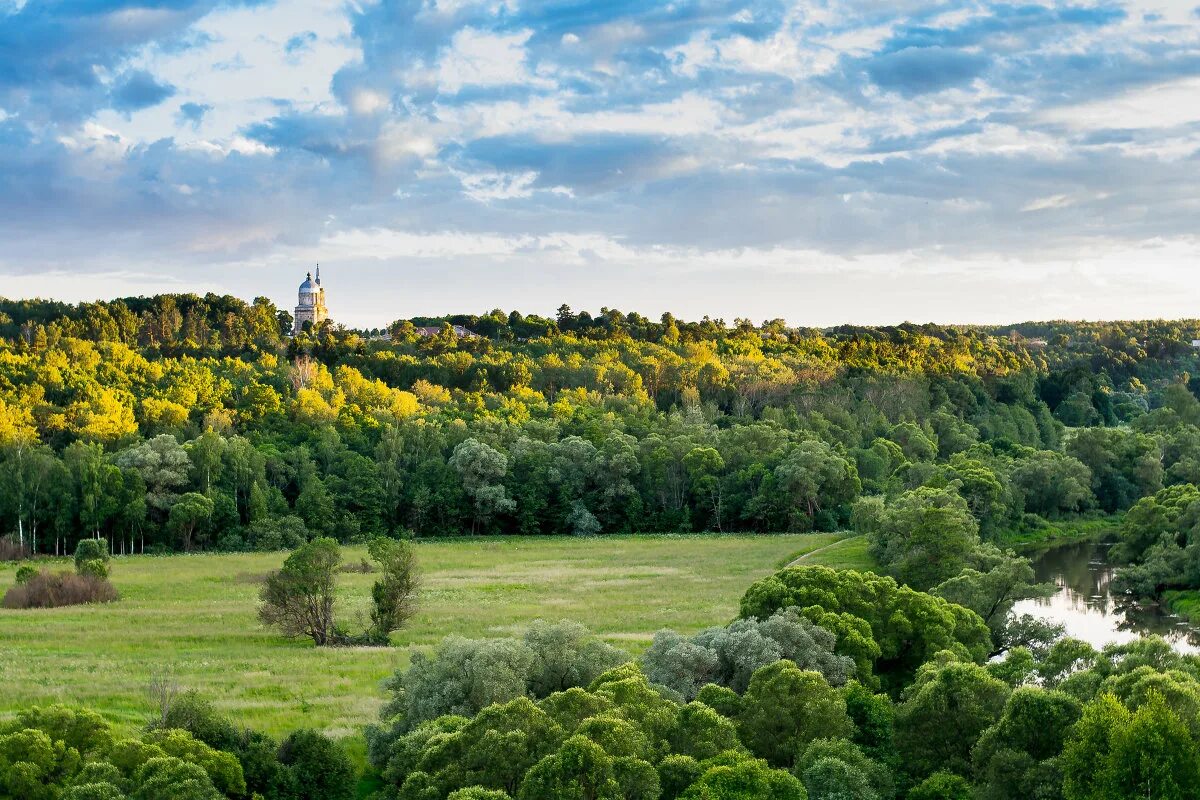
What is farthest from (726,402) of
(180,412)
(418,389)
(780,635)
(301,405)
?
(780,635)

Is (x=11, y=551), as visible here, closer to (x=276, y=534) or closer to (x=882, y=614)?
(x=276, y=534)

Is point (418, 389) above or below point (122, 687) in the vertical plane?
above

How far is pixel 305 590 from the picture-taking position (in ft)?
154

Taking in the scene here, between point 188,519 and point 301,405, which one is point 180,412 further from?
point 188,519

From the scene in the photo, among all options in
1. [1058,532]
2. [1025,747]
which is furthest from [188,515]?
[1025,747]

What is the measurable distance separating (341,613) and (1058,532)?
2284 inches

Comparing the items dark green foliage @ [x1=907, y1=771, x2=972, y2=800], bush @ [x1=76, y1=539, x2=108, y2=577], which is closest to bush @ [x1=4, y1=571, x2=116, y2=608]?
bush @ [x1=76, y1=539, x2=108, y2=577]

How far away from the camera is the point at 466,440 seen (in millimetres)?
96812

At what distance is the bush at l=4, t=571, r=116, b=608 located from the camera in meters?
58.2

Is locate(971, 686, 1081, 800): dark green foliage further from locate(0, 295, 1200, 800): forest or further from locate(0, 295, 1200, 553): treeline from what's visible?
locate(0, 295, 1200, 553): treeline

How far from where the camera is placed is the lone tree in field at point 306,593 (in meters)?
46.2

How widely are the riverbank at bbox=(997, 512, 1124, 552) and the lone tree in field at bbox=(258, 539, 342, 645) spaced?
169 ft

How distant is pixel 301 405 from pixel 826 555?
51.5m

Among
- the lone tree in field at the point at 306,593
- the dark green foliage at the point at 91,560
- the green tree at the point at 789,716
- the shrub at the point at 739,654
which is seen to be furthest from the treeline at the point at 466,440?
the green tree at the point at 789,716
